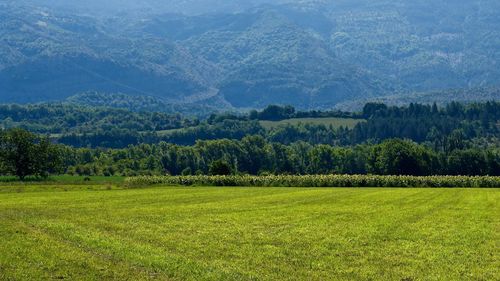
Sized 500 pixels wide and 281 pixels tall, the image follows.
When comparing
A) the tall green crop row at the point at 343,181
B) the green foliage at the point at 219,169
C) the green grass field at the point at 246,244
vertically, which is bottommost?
the tall green crop row at the point at 343,181

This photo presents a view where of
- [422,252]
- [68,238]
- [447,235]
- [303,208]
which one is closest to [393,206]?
[303,208]

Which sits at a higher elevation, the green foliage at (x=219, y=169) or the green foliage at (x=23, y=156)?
the green foliage at (x=23, y=156)

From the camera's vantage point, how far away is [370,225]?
47.9 metres

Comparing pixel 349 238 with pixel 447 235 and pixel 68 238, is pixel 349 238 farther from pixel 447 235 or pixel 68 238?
pixel 68 238

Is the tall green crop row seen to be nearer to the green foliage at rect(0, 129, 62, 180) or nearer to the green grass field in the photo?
the green foliage at rect(0, 129, 62, 180)

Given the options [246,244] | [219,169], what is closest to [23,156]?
[219,169]

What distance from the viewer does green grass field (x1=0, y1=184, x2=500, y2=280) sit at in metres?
31.3

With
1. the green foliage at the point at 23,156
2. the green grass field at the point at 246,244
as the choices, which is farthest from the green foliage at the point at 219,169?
the green grass field at the point at 246,244

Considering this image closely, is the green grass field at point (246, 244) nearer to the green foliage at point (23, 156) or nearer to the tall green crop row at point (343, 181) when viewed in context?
the tall green crop row at point (343, 181)

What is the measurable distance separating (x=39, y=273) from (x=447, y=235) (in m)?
24.5

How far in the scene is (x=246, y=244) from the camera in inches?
1535

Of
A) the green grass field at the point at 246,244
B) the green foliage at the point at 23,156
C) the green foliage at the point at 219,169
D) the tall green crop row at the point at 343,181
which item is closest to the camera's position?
the green grass field at the point at 246,244

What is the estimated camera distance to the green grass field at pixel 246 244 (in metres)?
31.3

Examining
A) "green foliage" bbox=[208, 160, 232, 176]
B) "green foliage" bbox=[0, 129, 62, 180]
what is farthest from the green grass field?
"green foliage" bbox=[208, 160, 232, 176]
